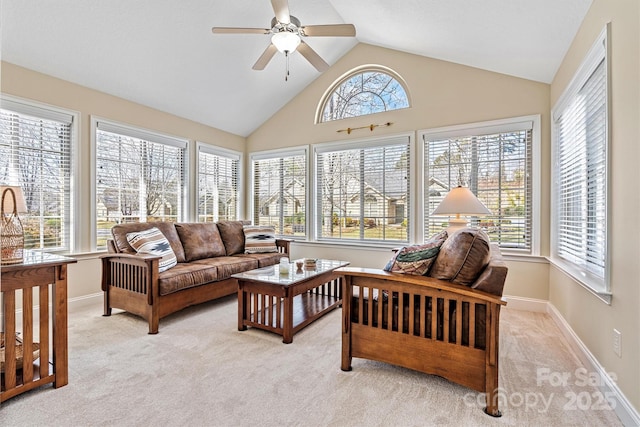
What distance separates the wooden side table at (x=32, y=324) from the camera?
1.71 meters

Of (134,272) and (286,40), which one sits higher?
(286,40)

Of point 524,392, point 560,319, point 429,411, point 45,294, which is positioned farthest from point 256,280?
point 560,319

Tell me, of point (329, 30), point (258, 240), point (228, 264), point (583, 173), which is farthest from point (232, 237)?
point (583, 173)

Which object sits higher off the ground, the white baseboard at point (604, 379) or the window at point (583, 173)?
the window at point (583, 173)

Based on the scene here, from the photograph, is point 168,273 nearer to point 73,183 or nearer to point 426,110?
point 73,183

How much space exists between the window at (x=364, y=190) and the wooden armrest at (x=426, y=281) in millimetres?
2320

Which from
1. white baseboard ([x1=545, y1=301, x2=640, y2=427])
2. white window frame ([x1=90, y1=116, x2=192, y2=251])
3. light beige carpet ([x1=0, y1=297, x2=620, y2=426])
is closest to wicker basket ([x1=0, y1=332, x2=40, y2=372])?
light beige carpet ([x1=0, y1=297, x2=620, y2=426])

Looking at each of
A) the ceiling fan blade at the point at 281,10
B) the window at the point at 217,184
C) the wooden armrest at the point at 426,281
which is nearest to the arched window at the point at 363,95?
the window at the point at 217,184

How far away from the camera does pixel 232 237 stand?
14.6ft

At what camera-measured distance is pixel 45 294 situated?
72.9 inches

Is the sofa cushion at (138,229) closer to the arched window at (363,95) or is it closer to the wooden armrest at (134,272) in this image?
the wooden armrest at (134,272)

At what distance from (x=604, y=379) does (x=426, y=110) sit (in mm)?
3229

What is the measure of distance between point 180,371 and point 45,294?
3.12 feet

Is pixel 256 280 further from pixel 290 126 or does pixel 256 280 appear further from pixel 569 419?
pixel 290 126
